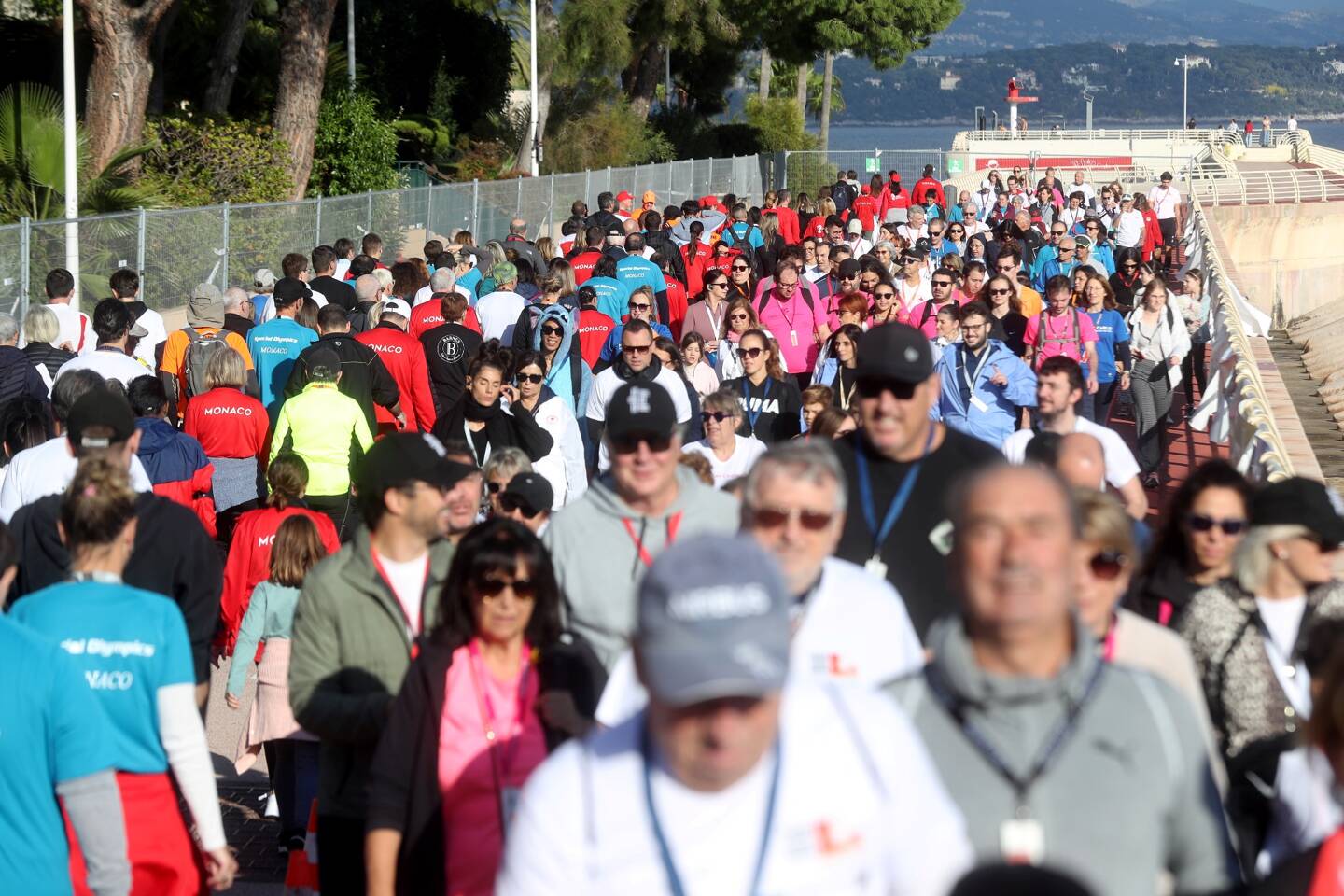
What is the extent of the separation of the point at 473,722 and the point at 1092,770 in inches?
58.0

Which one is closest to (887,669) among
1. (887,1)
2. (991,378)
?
(991,378)

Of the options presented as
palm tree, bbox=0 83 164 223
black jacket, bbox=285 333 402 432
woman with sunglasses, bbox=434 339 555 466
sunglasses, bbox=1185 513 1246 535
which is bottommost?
sunglasses, bbox=1185 513 1246 535

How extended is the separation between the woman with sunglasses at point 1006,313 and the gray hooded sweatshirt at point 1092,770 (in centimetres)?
1025

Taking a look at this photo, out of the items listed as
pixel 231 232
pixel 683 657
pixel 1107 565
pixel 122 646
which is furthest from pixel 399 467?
pixel 231 232

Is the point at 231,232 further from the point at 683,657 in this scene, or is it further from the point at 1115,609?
the point at 683,657

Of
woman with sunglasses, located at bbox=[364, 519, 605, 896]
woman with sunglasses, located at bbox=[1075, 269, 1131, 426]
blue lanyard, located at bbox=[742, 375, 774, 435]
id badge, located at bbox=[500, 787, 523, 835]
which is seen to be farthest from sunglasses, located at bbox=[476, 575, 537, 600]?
woman with sunglasses, located at bbox=[1075, 269, 1131, 426]

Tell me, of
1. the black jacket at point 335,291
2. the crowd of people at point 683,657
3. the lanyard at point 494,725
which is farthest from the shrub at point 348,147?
the lanyard at point 494,725

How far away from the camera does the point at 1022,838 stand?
309cm

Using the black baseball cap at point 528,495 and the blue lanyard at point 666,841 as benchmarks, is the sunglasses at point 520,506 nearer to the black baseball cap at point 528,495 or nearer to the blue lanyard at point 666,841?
Answer: the black baseball cap at point 528,495

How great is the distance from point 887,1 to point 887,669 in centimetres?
5435

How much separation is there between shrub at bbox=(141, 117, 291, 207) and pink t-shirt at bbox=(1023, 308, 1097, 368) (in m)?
15.7

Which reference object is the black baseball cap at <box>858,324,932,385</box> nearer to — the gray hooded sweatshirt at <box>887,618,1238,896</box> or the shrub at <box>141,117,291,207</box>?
the gray hooded sweatshirt at <box>887,618,1238,896</box>

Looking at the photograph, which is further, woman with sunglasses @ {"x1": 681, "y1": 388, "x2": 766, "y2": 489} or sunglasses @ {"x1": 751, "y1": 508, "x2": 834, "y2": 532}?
woman with sunglasses @ {"x1": 681, "y1": 388, "x2": 766, "y2": 489}

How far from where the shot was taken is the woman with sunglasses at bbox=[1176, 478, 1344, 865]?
4.59 metres
